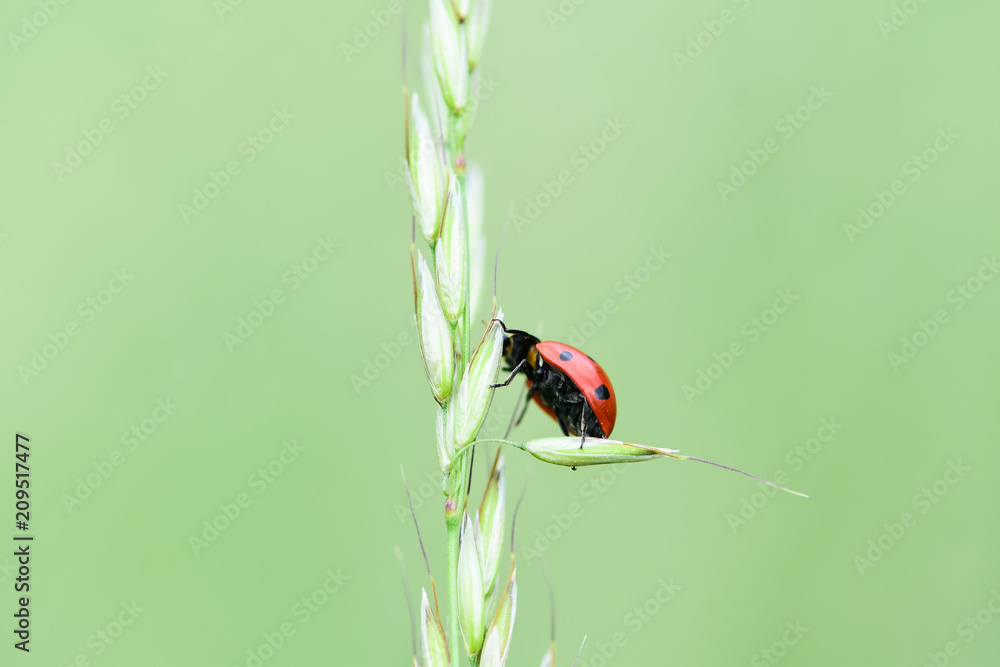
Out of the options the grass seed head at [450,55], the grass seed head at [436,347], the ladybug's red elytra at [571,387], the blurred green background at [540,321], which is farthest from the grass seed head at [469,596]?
the blurred green background at [540,321]

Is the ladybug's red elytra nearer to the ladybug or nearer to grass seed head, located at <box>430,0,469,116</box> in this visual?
the ladybug

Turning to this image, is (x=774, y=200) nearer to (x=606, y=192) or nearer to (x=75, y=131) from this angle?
(x=606, y=192)

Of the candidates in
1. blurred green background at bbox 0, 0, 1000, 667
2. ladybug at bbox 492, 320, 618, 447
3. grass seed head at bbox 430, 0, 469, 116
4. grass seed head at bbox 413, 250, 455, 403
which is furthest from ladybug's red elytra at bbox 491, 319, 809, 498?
blurred green background at bbox 0, 0, 1000, 667

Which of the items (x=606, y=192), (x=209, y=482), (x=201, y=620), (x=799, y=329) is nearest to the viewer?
(x=201, y=620)

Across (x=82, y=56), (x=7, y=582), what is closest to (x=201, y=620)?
(x=7, y=582)

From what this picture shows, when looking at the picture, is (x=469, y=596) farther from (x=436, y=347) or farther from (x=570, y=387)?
(x=570, y=387)

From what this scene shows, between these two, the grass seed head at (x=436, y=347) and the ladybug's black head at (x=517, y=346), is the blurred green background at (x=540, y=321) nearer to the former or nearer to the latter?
the ladybug's black head at (x=517, y=346)

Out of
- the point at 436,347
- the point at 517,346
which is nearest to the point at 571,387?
the point at 517,346
